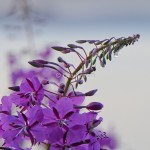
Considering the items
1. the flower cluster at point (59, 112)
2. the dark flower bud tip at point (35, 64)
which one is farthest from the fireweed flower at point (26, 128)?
the dark flower bud tip at point (35, 64)

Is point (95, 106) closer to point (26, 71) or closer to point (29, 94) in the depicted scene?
point (29, 94)

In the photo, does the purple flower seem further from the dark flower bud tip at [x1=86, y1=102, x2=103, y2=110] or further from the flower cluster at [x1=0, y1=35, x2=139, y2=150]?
the dark flower bud tip at [x1=86, y1=102, x2=103, y2=110]

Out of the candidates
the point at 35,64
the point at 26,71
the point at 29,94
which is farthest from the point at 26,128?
the point at 26,71

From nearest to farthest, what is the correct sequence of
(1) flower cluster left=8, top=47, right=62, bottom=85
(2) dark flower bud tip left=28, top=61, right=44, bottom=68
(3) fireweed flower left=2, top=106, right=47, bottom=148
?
(3) fireweed flower left=2, top=106, right=47, bottom=148
(2) dark flower bud tip left=28, top=61, right=44, bottom=68
(1) flower cluster left=8, top=47, right=62, bottom=85

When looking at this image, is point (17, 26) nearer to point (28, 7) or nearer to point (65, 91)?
point (28, 7)

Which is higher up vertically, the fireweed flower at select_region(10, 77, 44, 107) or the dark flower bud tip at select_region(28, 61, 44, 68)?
the dark flower bud tip at select_region(28, 61, 44, 68)

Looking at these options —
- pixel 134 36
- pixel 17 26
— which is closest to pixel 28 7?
pixel 17 26

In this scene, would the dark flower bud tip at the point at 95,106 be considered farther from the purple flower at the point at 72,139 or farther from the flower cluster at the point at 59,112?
the purple flower at the point at 72,139

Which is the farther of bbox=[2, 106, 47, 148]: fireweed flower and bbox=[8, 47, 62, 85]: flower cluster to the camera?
bbox=[8, 47, 62, 85]: flower cluster

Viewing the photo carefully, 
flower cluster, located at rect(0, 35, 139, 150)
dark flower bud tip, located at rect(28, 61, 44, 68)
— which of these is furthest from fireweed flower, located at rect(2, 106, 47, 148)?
dark flower bud tip, located at rect(28, 61, 44, 68)
